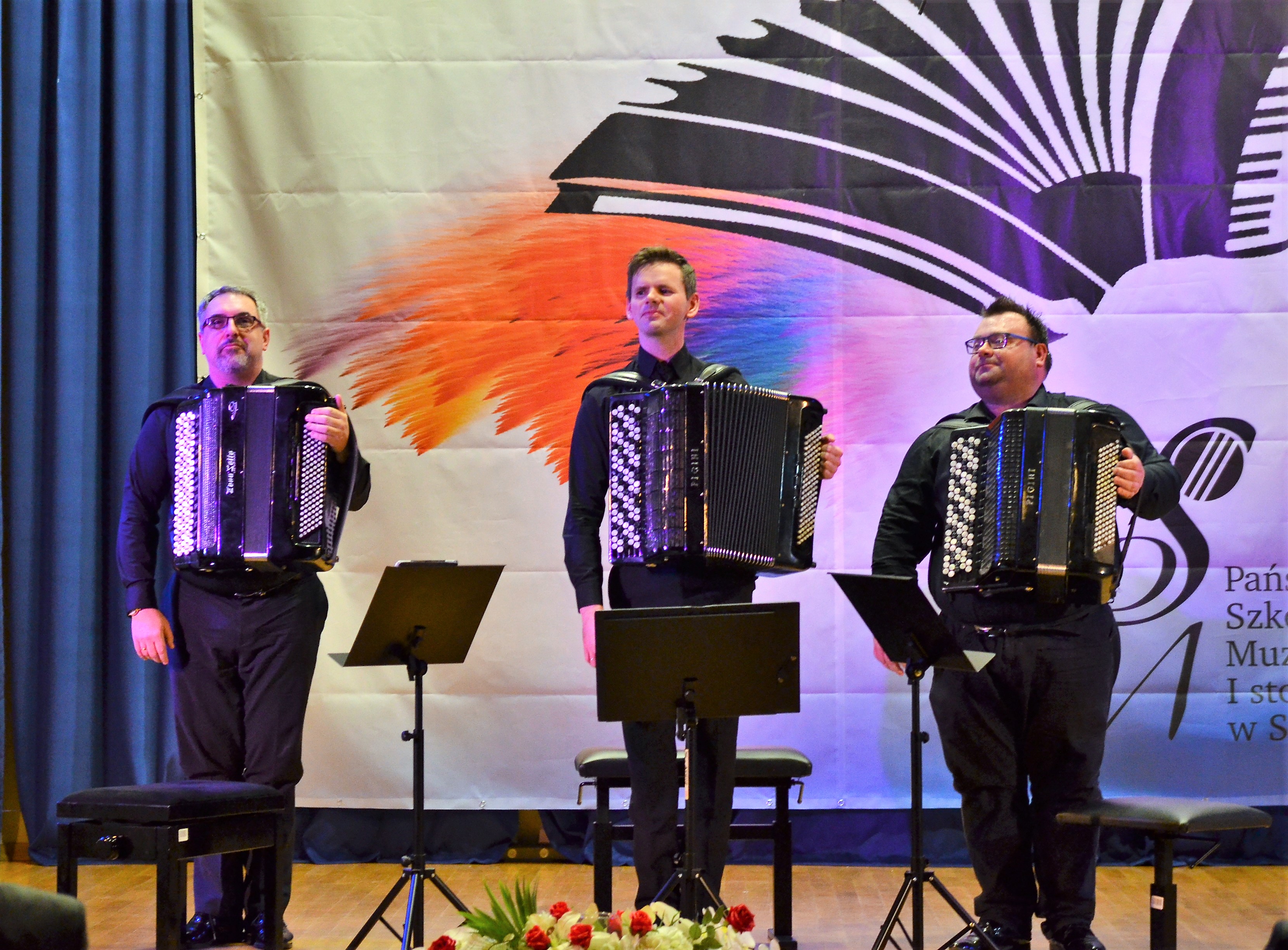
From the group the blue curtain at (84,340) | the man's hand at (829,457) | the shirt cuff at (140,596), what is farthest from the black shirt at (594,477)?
the blue curtain at (84,340)

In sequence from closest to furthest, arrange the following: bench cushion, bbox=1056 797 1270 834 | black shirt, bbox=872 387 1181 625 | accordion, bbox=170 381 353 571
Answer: bench cushion, bbox=1056 797 1270 834, black shirt, bbox=872 387 1181 625, accordion, bbox=170 381 353 571

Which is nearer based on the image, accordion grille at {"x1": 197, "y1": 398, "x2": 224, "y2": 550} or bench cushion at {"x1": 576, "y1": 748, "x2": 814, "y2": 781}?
accordion grille at {"x1": 197, "y1": 398, "x2": 224, "y2": 550}

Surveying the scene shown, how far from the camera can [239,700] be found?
12.5 feet

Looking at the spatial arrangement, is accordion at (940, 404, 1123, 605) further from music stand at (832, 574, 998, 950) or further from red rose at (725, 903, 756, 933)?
red rose at (725, 903, 756, 933)

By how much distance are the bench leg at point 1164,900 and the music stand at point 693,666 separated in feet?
3.10

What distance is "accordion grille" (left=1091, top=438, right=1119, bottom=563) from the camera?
3.35 meters

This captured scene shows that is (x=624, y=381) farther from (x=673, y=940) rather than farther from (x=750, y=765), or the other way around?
(x=673, y=940)

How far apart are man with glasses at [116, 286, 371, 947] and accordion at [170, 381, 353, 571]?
0.06 metres

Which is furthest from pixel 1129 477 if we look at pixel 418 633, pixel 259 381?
pixel 259 381

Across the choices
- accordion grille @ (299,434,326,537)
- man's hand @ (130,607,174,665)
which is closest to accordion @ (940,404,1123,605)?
accordion grille @ (299,434,326,537)

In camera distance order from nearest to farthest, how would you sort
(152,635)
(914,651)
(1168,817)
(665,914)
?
(665,914), (1168,817), (914,651), (152,635)

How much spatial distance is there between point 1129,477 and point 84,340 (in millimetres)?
3780

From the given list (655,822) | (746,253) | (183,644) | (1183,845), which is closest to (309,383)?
(183,644)

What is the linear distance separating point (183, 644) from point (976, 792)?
2278 millimetres
